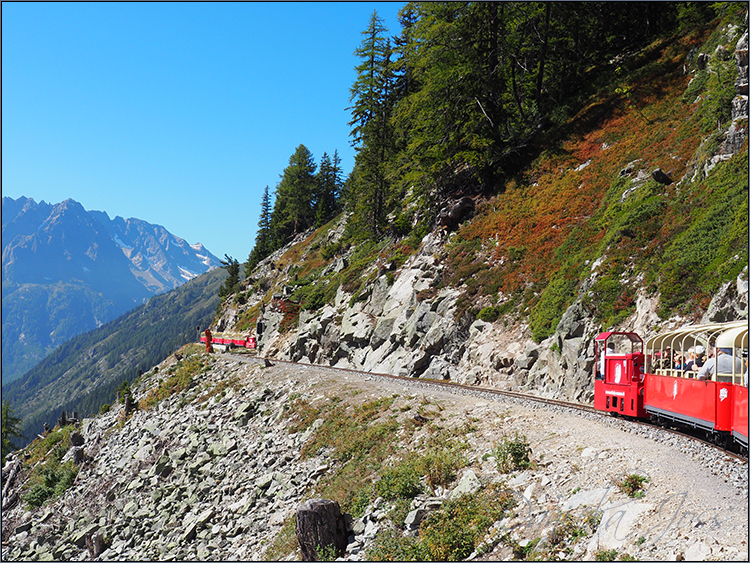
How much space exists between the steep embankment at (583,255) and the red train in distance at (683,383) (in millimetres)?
3352

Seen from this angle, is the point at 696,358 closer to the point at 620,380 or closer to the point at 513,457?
the point at 620,380

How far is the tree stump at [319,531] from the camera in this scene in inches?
423

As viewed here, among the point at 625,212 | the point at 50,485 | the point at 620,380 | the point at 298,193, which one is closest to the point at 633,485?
the point at 620,380

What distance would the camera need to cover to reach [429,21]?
1531 inches

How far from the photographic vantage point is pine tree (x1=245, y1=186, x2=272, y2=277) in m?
97.1

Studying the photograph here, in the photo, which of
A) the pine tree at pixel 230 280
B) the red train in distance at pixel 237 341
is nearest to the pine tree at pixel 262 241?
the pine tree at pixel 230 280

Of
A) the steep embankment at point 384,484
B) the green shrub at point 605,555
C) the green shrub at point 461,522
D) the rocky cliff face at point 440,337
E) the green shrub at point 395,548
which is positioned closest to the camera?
the green shrub at point 605,555

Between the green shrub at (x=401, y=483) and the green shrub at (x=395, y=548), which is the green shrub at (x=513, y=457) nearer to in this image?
the green shrub at (x=401, y=483)

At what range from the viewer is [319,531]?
10.8 m

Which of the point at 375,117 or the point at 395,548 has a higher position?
the point at 375,117

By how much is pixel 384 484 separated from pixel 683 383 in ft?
24.6

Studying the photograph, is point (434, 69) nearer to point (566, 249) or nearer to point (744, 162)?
point (566, 249)

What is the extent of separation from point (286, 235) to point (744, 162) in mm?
83784

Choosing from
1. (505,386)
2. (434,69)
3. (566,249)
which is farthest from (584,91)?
(505,386)
